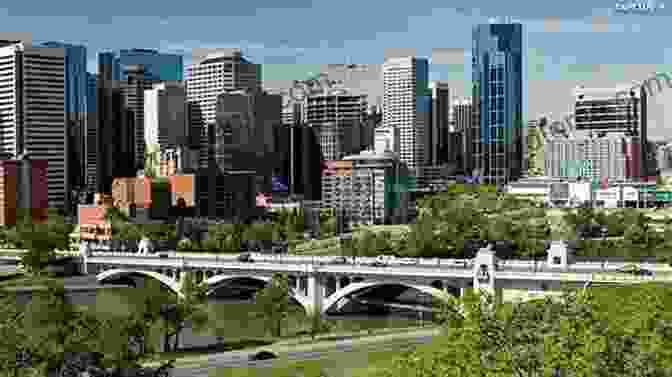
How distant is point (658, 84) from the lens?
189 metres

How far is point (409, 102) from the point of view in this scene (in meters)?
190

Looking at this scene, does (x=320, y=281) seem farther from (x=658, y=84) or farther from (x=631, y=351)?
(x=658, y=84)

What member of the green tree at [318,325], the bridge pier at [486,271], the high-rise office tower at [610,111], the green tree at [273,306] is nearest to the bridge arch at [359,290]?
the green tree at [318,325]

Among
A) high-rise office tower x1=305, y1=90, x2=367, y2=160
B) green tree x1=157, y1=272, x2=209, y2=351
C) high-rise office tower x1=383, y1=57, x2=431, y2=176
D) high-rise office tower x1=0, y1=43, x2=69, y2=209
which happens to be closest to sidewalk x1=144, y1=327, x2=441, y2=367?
green tree x1=157, y1=272, x2=209, y2=351

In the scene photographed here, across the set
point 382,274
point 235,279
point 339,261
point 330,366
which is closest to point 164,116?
point 235,279

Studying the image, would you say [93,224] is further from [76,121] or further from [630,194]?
[630,194]

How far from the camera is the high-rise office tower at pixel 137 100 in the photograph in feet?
560

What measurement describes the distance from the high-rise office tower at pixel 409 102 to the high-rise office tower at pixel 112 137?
48.0m

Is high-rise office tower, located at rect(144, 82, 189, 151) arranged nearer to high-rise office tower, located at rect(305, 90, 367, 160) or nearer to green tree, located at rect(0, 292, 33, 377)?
high-rise office tower, located at rect(305, 90, 367, 160)

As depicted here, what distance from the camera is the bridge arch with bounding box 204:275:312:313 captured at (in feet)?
203

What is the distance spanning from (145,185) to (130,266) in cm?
3662

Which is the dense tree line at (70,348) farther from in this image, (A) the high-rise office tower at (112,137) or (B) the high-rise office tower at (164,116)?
(B) the high-rise office tower at (164,116)

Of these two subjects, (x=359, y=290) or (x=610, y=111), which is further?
(x=610, y=111)

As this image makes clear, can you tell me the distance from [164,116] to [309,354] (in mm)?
128843
